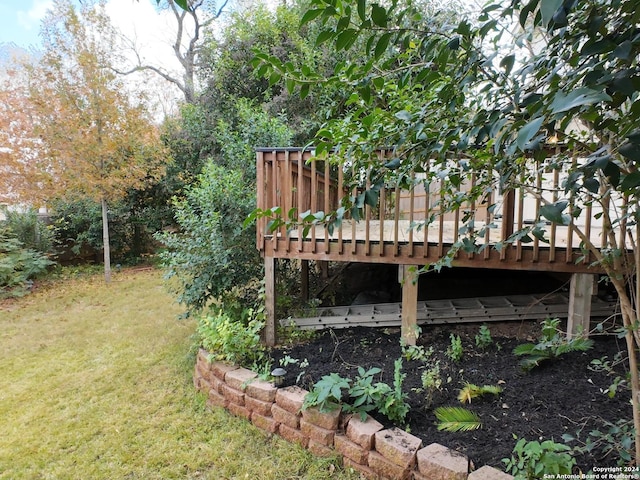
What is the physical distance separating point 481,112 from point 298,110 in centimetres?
591

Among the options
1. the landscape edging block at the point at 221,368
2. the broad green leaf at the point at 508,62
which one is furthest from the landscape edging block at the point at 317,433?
the broad green leaf at the point at 508,62

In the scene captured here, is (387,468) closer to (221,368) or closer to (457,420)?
(457,420)

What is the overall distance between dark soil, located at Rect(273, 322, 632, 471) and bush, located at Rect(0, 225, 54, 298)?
18.0ft

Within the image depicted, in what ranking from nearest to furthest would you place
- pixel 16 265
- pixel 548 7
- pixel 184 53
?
pixel 548 7, pixel 16 265, pixel 184 53

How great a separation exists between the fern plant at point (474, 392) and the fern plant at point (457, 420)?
0.41 ft

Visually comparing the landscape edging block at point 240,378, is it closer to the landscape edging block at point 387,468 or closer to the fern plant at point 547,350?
the landscape edging block at point 387,468

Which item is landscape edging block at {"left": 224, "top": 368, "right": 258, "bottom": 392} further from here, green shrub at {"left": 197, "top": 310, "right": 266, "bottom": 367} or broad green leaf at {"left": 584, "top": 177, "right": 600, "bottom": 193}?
broad green leaf at {"left": 584, "top": 177, "right": 600, "bottom": 193}

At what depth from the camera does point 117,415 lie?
274 cm

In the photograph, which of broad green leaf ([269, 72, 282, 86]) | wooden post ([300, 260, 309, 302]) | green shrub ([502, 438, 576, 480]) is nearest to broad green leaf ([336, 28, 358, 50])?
broad green leaf ([269, 72, 282, 86])

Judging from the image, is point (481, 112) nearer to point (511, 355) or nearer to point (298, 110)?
point (511, 355)

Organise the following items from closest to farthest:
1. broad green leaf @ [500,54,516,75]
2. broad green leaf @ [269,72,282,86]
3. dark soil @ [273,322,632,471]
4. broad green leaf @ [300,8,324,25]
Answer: broad green leaf @ [300,8,324,25] < broad green leaf @ [500,54,516,75] < broad green leaf @ [269,72,282,86] < dark soil @ [273,322,632,471]

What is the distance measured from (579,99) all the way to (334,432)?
216cm

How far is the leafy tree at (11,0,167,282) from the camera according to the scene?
6168mm

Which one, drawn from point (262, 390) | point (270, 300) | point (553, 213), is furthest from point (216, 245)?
point (553, 213)
